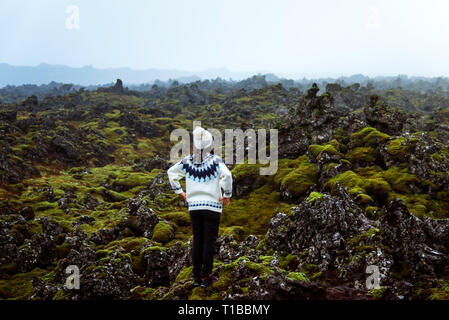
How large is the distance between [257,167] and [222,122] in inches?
3243

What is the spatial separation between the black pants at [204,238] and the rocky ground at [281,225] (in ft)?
2.29

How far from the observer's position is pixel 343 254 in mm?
12906

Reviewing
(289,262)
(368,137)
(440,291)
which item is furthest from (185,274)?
(368,137)

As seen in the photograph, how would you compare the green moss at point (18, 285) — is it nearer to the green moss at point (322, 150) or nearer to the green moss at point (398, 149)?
the green moss at point (322, 150)

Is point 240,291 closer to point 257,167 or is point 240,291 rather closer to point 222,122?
point 257,167

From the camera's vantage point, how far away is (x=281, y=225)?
16797 millimetres

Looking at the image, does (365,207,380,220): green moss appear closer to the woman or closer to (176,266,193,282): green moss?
(176,266,193,282): green moss

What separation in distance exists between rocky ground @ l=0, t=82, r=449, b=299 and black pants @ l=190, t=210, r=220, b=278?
70 centimetres

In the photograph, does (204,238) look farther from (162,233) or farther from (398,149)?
(398,149)

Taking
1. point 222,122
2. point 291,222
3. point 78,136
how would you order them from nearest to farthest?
1. point 291,222
2. point 78,136
3. point 222,122

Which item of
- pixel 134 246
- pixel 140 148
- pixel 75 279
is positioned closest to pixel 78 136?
pixel 140 148

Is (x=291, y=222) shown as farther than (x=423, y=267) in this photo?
Yes

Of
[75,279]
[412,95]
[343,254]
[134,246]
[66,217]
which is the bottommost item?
[66,217]
